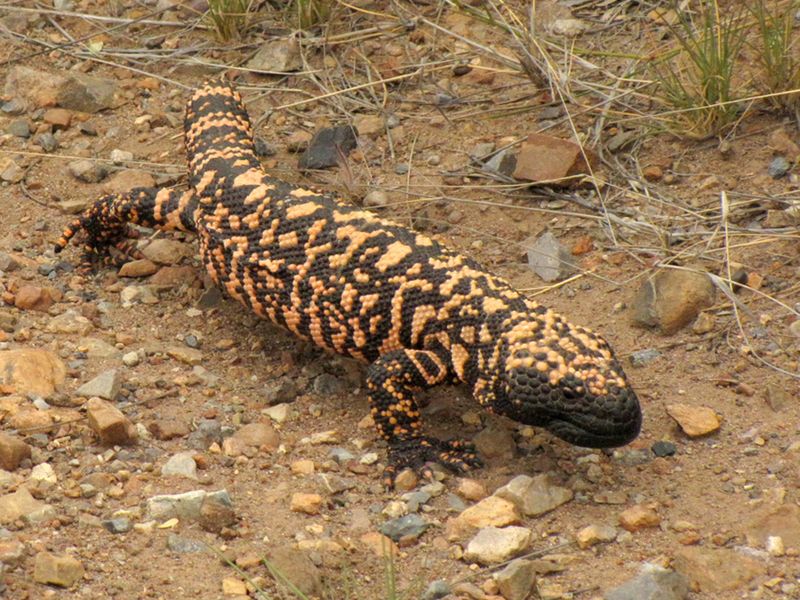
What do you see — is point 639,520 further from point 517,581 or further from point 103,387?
point 103,387

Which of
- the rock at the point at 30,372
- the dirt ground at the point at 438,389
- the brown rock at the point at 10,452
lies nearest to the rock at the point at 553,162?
the dirt ground at the point at 438,389

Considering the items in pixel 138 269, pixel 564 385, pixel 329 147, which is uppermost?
pixel 329 147

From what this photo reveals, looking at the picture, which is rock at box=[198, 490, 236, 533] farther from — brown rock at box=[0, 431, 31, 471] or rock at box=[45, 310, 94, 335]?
rock at box=[45, 310, 94, 335]

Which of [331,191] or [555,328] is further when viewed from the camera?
[331,191]

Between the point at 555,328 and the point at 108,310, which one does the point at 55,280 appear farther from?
the point at 555,328

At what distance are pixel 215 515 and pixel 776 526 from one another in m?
1.59

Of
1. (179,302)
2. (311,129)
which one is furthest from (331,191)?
(179,302)

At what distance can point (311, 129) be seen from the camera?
5.44 metres

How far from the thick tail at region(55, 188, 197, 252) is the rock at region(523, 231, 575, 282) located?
1.38m

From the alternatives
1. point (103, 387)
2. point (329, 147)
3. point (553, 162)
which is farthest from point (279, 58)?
point (103, 387)

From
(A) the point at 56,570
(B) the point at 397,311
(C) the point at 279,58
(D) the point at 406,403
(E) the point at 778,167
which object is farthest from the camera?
(C) the point at 279,58

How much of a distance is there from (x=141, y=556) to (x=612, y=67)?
3.16 meters

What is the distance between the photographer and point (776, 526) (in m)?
3.29

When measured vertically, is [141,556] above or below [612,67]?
below
